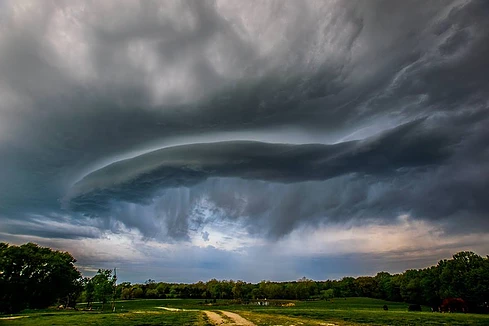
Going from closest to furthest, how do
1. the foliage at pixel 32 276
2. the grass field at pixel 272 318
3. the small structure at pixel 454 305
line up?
the grass field at pixel 272 318 < the small structure at pixel 454 305 < the foliage at pixel 32 276

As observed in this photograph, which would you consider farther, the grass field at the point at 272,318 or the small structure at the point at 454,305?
the small structure at the point at 454,305

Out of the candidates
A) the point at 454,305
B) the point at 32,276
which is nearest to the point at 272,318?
the point at 454,305

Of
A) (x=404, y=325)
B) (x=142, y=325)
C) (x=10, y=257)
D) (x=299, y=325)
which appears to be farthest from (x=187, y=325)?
(x=10, y=257)

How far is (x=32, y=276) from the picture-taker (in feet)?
343

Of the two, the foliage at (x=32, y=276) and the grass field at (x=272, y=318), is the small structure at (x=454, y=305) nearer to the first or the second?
the grass field at (x=272, y=318)

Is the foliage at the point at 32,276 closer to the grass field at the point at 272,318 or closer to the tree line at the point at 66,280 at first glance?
the tree line at the point at 66,280

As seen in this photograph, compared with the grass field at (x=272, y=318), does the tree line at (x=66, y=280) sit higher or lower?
higher

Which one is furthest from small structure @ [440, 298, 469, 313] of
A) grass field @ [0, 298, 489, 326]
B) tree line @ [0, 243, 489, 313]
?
grass field @ [0, 298, 489, 326]

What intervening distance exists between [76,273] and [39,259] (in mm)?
23555

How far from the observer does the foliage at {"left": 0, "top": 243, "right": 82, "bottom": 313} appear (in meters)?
97.1

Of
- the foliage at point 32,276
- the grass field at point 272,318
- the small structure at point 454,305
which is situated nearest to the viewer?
the grass field at point 272,318

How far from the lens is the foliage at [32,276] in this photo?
9712 centimetres

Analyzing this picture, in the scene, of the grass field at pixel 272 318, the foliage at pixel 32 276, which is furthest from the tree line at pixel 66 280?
the grass field at pixel 272 318

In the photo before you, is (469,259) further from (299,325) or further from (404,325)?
(299,325)
